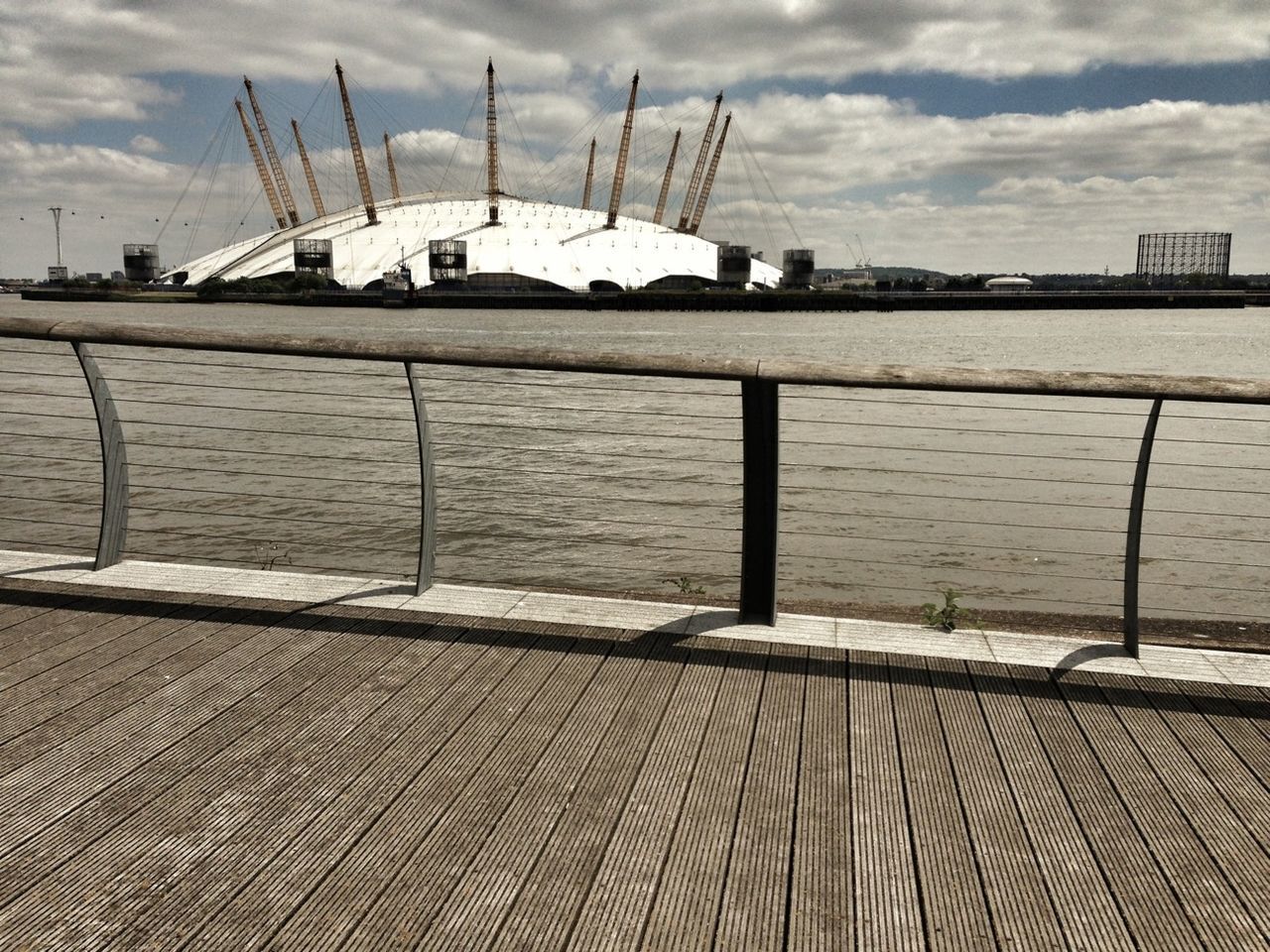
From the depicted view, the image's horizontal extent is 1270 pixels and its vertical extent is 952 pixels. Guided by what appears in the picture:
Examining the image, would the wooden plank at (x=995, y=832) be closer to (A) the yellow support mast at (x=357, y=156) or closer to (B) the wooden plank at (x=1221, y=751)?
(B) the wooden plank at (x=1221, y=751)

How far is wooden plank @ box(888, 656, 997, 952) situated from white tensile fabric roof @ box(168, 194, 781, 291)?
114 meters

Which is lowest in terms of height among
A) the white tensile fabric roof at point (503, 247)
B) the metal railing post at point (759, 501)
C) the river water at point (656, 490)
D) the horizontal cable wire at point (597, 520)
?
the river water at point (656, 490)

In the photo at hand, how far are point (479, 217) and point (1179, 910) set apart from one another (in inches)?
5311

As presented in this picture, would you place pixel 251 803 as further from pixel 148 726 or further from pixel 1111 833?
pixel 1111 833

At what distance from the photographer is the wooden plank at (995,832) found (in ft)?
7.04

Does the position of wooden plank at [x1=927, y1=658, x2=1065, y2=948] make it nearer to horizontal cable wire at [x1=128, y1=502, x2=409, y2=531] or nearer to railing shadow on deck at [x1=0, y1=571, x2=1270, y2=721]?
railing shadow on deck at [x1=0, y1=571, x2=1270, y2=721]

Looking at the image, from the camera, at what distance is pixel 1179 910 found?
219 centimetres

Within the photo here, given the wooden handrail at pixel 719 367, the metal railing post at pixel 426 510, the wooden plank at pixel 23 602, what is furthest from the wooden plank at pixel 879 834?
the wooden plank at pixel 23 602

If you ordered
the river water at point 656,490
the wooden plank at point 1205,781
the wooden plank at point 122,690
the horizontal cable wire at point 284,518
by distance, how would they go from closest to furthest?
the wooden plank at point 1205,781, the wooden plank at point 122,690, the horizontal cable wire at point 284,518, the river water at point 656,490

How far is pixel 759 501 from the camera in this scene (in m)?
3.94

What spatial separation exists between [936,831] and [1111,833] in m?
0.43

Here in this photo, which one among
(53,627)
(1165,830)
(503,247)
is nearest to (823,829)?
(1165,830)

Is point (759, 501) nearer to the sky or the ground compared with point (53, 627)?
nearer to the sky

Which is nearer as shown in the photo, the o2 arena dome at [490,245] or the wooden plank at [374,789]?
the wooden plank at [374,789]
